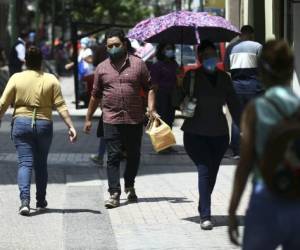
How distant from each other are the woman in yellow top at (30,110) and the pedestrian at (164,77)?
601 centimetres

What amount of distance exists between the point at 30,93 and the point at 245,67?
5345 mm

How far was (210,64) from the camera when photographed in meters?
8.70

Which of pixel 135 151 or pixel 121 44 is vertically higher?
pixel 121 44

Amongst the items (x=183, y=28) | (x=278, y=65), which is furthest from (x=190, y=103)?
(x=183, y=28)

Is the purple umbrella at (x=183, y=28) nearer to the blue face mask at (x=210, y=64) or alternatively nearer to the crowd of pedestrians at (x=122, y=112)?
the crowd of pedestrians at (x=122, y=112)

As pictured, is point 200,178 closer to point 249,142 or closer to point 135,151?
point 135,151

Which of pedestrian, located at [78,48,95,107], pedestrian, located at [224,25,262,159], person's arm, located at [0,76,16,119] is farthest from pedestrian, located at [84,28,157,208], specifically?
pedestrian, located at [78,48,95,107]

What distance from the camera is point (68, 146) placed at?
16.4 m

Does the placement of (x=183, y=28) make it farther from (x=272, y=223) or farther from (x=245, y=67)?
(x=272, y=223)

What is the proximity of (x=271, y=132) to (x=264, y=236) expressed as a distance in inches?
19.0

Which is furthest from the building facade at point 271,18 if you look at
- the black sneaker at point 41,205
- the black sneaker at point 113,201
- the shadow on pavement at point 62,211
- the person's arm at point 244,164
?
the person's arm at point 244,164

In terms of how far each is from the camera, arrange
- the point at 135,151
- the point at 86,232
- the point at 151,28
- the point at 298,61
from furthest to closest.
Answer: the point at 298,61, the point at 151,28, the point at 135,151, the point at 86,232

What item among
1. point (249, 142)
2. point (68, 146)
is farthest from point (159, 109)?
point (249, 142)

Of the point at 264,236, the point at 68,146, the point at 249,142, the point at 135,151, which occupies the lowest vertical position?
the point at 68,146
